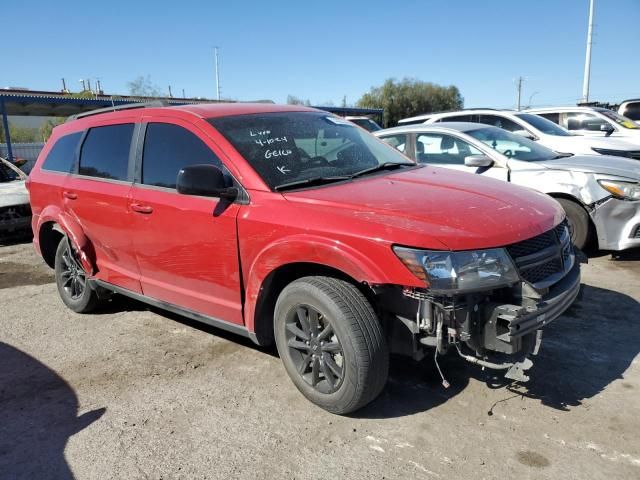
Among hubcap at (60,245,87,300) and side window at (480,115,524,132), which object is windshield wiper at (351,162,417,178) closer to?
hubcap at (60,245,87,300)

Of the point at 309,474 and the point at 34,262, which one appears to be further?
the point at 34,262

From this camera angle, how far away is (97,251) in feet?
15.3

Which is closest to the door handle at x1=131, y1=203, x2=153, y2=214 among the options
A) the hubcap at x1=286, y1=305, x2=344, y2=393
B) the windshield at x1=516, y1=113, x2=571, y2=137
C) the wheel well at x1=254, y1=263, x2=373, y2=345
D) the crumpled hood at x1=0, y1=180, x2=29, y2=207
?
the wheel well at x1=254, y1=263, x2=373, y2=345

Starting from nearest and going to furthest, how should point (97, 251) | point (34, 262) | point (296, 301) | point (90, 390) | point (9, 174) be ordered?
point (296, 301)
point (90, 390)
point (97, 251)
point (34, 262)
point (9, 174)

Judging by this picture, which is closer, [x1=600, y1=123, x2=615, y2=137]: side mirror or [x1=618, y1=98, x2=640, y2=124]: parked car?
[x1=600, y1=123, x2=615, y2=137]: side mirror

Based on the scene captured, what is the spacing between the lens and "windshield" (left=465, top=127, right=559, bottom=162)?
6703 mm

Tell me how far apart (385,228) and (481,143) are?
4336 millimetres

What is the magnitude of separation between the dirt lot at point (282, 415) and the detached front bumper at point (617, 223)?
144cm

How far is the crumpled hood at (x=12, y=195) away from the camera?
8047 mm

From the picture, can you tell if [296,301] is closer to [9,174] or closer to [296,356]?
[296,356]

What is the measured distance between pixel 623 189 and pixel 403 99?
60046mm

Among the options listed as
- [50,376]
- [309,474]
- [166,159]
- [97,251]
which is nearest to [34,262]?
[97,251]

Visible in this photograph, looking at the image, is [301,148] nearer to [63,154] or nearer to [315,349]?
[315,349]

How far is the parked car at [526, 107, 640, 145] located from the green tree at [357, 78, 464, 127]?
50508mm
